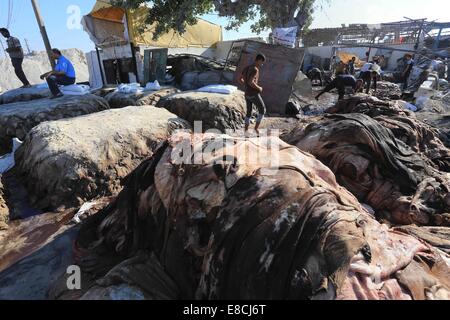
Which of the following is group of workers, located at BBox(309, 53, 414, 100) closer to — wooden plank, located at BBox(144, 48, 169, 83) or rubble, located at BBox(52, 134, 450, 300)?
wooden plank, located at BBox(144, 48, 169, 83)

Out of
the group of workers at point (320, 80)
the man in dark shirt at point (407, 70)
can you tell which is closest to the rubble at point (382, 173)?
the group of workers at point (320, 80)

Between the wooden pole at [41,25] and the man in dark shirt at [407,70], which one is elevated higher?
the wooden pole at [41,25]

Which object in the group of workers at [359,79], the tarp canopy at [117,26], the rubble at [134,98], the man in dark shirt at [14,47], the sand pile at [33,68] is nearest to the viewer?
the rubble at [134,98]

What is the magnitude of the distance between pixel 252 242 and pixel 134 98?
→ 588 centimetres

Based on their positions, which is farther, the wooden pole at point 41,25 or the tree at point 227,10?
the tree at point 227,10

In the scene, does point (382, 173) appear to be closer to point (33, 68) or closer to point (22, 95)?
point (22, 95)

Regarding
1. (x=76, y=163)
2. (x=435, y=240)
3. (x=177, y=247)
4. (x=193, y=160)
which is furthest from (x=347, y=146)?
(x=76, y=163)

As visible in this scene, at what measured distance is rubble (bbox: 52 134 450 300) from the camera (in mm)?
1879

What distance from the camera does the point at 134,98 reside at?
7.16 m

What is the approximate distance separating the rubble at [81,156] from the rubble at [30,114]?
1.09m

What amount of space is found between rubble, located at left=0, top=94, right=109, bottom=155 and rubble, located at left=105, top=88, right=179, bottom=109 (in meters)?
1.12

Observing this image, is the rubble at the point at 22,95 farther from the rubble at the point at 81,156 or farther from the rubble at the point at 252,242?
the rubble at the point at 252,242

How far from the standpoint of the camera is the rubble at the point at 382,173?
3.40 m

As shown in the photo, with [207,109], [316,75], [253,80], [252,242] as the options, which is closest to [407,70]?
[316,75]
